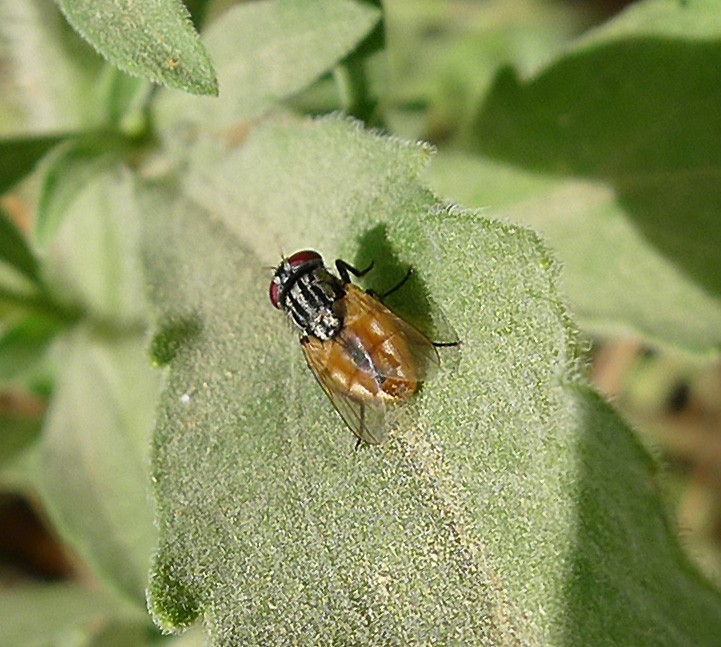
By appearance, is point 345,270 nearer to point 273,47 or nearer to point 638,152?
point 273,47

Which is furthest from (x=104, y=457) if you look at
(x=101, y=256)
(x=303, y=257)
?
(x=303, y=257)

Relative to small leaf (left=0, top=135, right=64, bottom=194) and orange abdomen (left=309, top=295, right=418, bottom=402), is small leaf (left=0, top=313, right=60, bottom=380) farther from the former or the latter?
orange abdomen (left=309, top=295, right=418, bottom=402)

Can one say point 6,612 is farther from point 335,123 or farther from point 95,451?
point 335,123

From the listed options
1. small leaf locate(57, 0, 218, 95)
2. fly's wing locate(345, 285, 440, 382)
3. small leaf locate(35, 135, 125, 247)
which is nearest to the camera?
small leaf locate(57, 0, 218, 95)

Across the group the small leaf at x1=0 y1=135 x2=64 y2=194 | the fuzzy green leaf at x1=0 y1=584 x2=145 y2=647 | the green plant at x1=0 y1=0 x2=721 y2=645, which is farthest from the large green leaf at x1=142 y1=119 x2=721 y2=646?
the fuzzy green leaf at x1=0 y1=584 x2=145 y2=647

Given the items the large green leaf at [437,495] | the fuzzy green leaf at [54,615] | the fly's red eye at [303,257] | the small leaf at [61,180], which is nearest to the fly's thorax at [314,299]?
the fly's red eye at [303,257]

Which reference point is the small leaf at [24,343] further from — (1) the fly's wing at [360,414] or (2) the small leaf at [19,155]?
(1) the fly's wing at [360,414]
